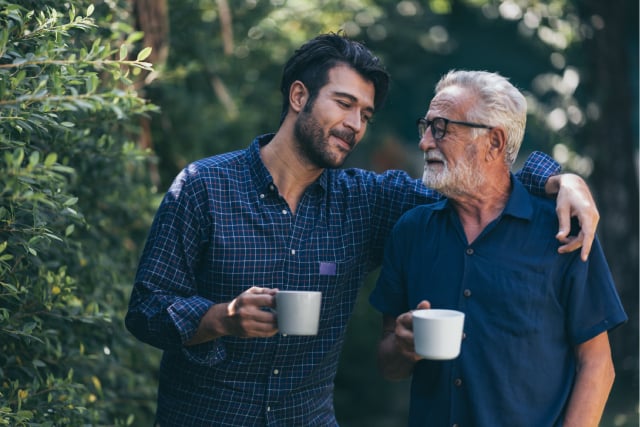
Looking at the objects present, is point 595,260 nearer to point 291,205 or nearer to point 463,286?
point 463,286

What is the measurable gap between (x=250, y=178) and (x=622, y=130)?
5.18 meters

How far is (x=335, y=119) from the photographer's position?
3.31 meters

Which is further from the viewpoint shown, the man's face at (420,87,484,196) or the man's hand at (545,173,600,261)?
the man's face at (420,87,484,196)

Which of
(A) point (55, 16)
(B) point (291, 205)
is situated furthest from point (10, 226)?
(B) point (291, 205)

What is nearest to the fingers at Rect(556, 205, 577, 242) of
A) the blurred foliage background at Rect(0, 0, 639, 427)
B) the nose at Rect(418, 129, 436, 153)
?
the nose at Rect(418, 129, 436, 153)

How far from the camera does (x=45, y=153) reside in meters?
3.65

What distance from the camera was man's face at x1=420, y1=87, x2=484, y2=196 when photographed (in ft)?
9.87

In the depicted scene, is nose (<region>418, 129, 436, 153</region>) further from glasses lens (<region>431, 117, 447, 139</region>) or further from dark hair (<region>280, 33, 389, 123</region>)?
dark hair (<region>280, 33, 389, 123</region>)

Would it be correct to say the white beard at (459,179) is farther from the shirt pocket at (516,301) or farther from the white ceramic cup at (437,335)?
the white ceramic cup at (437,335)

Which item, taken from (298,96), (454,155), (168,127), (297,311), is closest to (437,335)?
(297,311)

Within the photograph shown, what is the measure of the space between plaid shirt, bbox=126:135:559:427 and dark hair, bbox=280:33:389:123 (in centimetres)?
36

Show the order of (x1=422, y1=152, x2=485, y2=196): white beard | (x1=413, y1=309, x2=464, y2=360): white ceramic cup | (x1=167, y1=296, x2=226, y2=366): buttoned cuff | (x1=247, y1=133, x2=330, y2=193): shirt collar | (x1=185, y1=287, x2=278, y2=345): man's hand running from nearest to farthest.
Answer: (x1=413, y1=309, x2=464, y2=360): white ceramic cup, (x1=185, y1=287, x2=278, y2=345): man's hand, (x1=167, y1=296, x2=226, y2=366): buttoned cuff, (x1=422, y1=152, x2=485, y2=196): white beard, (x1=247, y1=133, x2=330, y2=193): shirt collar

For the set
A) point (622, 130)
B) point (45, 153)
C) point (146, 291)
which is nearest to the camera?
point (146, 291)

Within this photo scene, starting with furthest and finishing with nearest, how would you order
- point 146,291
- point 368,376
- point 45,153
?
point 368,376 → point 45,153 → point 146,291
